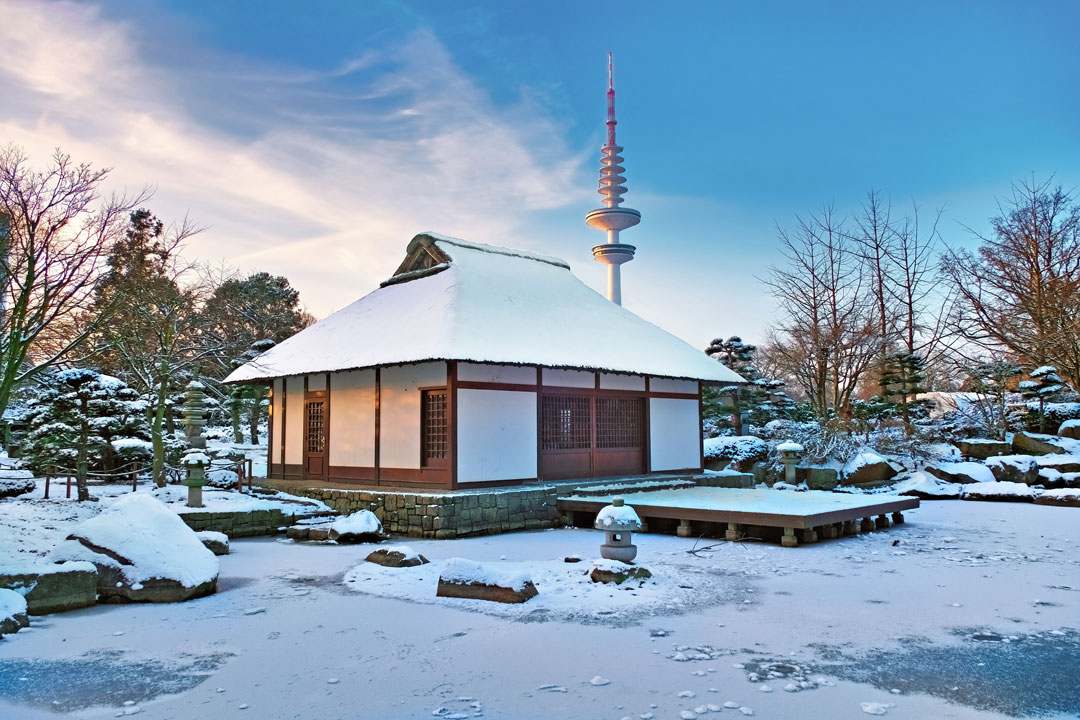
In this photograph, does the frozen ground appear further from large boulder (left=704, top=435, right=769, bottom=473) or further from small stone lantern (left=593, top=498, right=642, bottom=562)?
large boulder (left=704, top=435, right=769, bottom=473)

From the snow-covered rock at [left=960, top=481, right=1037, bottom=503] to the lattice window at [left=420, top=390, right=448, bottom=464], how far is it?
12.3m

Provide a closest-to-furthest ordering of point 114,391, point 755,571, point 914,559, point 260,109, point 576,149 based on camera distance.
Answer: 1. point 755,571
2. point 914,559
3. point 260,109
4. point 114,391
5. point 576,149

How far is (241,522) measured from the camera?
40.2 ft

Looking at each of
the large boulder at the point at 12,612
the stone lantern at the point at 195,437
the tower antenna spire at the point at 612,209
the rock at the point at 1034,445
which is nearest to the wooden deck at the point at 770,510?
the stone lantern at the point at 195,437

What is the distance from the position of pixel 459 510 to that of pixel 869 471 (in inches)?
469

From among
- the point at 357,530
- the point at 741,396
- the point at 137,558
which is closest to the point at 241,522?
the point at 357,530

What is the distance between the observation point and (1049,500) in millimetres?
15703

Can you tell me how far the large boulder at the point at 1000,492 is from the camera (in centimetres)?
1630

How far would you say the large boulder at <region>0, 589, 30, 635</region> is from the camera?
5.83m

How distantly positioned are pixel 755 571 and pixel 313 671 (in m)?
5.47

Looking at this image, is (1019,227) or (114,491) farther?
(1019,227)

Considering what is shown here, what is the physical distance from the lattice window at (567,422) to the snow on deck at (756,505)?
51.9 inches

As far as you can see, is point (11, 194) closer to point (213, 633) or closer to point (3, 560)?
point (3, 560)

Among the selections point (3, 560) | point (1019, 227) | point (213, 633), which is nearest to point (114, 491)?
point (3, 560)
